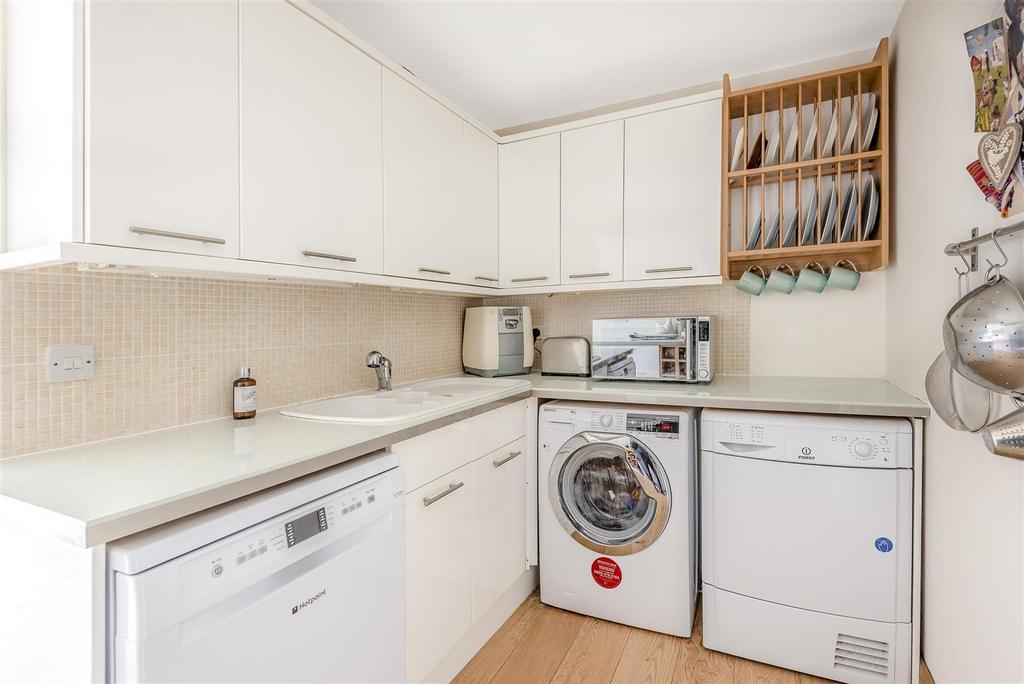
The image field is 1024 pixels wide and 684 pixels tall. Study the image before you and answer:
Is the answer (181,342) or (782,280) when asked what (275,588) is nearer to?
(181,342)

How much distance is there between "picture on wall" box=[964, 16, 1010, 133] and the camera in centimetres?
101

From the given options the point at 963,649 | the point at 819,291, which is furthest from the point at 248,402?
the point at 819,291

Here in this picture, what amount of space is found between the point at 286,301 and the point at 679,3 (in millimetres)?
1768

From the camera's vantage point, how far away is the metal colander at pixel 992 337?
3.02 ft

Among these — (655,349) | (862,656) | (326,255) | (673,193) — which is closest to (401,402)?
(326,255)

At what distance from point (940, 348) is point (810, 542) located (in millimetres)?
755

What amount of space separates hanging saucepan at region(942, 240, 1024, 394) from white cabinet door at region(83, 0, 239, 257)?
170 cm

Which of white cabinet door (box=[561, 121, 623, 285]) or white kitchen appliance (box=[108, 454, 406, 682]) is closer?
white kitchen appliance (box=[108, 454, 406, 682])

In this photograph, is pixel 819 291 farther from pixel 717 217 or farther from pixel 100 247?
pixel 100 247

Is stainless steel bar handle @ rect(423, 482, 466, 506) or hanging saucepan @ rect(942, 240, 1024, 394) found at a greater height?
hanging saucepan @ rect(942, 240, 1024, 394)

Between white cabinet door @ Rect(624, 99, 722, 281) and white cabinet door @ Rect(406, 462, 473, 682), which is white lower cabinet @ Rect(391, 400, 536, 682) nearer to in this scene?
white cabinet door @ Rect(406, 462, 473, 682)

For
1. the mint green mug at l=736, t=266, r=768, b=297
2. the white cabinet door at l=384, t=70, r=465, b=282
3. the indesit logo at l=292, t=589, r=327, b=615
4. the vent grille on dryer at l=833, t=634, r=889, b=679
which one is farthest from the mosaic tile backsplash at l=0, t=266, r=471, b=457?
the vent grille on dryer at l=833, t=634, r=889, b=679

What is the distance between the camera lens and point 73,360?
4.04ft

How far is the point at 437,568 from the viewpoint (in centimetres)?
158
